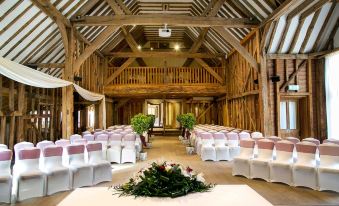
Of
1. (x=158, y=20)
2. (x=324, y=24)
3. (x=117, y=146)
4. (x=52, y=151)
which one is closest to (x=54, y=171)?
(x=52, y=151)

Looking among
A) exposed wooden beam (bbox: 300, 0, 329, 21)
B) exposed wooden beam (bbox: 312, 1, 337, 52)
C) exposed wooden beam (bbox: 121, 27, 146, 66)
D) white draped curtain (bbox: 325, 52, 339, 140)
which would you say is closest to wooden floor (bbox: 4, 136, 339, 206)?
white draped curtain (bbox: 325, 52, 339, 140)

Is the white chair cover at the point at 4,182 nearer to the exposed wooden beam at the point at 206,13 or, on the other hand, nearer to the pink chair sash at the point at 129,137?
the pink chair sash at the point at 129,137

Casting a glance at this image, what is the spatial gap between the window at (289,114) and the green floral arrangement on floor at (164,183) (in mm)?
8472

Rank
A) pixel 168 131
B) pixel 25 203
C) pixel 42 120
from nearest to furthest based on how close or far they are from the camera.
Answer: pixel 25 203 < pixel 42 120 < pixel 168 131

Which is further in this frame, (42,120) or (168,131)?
(168,131)

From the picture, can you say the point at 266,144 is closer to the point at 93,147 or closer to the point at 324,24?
the point at 93,147

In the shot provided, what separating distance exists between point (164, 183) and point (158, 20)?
7149 mm

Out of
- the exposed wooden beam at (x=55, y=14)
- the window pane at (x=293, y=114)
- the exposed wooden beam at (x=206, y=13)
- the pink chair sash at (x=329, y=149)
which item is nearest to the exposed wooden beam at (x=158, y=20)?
the exposed wooden beam at (x=55, y=14)

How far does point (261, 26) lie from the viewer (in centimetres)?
895

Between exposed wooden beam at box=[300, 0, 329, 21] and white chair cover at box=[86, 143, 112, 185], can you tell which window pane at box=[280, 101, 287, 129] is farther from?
white chair cover at box=[86, 143, 112, 185]

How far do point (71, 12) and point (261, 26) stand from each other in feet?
21.6

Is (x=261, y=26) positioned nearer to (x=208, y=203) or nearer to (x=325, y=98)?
(x=325, y=98)

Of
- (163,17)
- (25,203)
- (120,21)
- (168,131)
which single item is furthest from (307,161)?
(168,131)

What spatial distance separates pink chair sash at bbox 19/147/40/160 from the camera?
4746 mm
